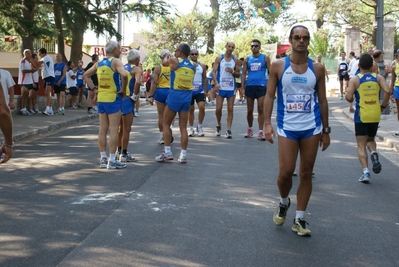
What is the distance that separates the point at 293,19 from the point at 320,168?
150 ft

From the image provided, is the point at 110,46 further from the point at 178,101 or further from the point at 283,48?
the point at 283,48

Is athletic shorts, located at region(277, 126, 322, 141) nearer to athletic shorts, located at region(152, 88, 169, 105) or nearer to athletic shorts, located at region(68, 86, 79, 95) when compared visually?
athletic shorts, located at region(152, 88, 169, 105)

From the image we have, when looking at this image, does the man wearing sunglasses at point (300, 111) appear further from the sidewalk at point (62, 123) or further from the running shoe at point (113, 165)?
the sidewalk at point (62, 123)

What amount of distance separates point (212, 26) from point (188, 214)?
47.9 metres

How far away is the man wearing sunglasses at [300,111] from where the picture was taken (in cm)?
625

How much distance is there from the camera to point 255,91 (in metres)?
14.1

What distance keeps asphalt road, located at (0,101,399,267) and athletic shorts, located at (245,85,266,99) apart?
8.24ft

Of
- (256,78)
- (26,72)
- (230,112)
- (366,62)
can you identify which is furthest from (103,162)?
(26,72)

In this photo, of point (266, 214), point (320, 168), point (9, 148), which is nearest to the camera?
point (9, 148)

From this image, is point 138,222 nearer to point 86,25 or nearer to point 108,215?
point 108,215

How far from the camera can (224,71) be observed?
14.5 m

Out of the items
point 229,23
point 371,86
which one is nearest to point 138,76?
point 371,86

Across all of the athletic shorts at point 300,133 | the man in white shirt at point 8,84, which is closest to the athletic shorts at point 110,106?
the man in white shirt at point 8,84

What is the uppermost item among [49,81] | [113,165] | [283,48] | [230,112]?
[283,48]
